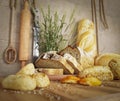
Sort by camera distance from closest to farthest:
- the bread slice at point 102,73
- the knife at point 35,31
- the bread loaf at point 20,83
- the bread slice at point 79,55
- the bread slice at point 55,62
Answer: the bread loaf at point 20,83, the bread slice at point 102,73, the bread slice at point 55,62, the bread slice at point 79,55, the knife at point 35,31

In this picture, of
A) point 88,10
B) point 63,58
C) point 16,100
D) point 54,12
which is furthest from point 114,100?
point 88,10

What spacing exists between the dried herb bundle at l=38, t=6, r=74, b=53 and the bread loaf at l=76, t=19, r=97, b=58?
0.11 m

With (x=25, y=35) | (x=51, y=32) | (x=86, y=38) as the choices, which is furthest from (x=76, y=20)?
(x=25, y=35)

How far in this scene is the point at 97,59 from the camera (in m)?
1.13

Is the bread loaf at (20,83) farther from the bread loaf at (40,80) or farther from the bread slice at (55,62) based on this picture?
the bread slice at (55,62)

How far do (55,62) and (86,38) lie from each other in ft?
1.26

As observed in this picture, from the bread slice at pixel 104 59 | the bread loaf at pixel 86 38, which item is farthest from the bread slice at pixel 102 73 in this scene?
the bread loaf at pixel 86 38

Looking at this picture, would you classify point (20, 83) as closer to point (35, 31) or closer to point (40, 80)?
point (40, 80)

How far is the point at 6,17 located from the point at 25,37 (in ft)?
0.59

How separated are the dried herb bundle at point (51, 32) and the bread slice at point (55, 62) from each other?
0.14 metres

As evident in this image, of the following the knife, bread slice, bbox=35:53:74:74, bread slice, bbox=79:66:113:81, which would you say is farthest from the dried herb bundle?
bread slice, bbox=79:66:113:81

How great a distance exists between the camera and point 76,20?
1362 millimetres

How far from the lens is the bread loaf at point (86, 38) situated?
1.21m

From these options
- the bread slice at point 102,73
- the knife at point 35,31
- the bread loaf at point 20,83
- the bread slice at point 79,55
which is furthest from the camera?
the knife at point 35,31
